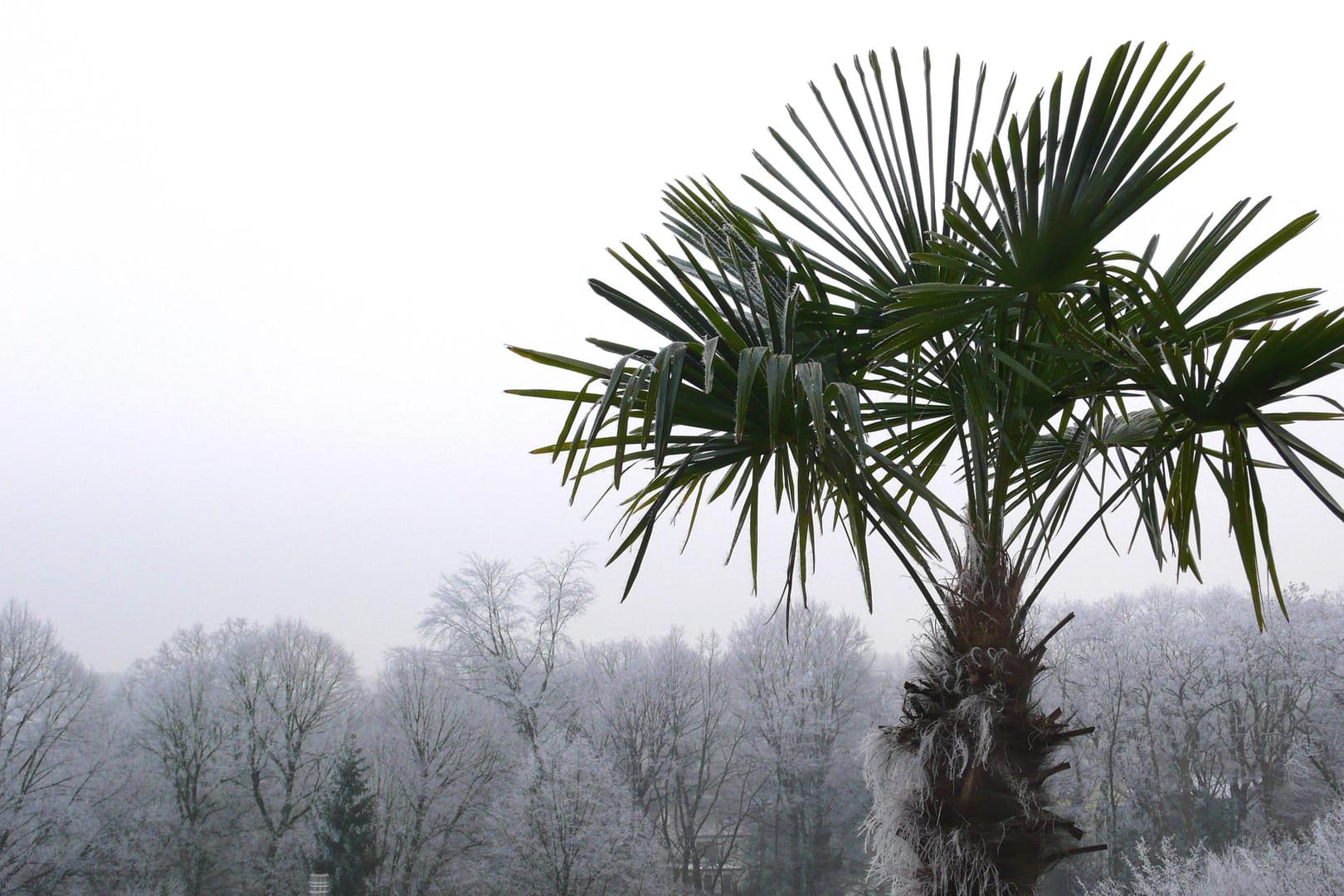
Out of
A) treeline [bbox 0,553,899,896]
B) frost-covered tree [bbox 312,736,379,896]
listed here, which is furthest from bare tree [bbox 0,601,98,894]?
frost-covered tree [bbox 312,736,379,896]

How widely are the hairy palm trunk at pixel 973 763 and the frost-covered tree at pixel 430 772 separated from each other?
717 inches

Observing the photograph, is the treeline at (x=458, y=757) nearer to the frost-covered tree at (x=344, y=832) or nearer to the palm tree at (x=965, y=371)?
the frost-covered tree at (x=344, y=832)

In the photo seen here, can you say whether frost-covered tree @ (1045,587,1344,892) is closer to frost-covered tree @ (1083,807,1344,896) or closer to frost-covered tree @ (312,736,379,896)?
frost-covered tree @ (1083,807,1344,896)

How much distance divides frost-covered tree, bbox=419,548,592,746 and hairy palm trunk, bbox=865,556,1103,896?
17747 millimetres

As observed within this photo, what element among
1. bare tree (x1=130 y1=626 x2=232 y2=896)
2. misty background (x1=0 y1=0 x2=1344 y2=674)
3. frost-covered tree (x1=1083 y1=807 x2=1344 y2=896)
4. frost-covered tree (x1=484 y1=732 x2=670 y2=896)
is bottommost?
frost-covered tree (x1=1083 y1=807 x2=1344 y2=896)

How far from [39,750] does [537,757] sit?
32.3ft

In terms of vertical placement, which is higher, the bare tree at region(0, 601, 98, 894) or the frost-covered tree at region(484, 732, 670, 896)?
the bare tree at region(0, 601, 98, 894)

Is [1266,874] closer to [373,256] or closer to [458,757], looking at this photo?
[458,757]

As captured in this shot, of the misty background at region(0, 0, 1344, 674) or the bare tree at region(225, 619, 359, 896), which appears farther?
the bare tree at region(225, 619, 359, 896)

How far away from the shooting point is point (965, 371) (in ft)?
7.82

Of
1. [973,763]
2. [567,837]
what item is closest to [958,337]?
[973,763]

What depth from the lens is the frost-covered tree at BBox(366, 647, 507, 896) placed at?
1819 centimetres

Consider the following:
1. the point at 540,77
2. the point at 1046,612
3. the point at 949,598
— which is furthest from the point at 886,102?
the point at 1046,612

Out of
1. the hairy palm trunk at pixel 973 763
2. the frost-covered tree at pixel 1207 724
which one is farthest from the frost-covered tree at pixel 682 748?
the hairy palm trunk at pixel 973 763
